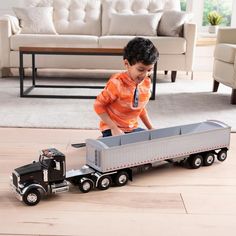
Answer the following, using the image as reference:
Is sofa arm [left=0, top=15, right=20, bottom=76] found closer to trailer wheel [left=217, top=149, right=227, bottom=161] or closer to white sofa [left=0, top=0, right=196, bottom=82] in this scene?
white sofa [left=0, top=0, right=196, bottom=82]

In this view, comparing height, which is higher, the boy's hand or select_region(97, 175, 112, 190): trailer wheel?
the boy's hand

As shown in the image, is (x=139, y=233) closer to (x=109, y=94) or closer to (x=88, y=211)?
(x=88, y=211)

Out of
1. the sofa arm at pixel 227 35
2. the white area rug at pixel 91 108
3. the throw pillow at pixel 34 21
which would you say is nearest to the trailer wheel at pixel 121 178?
the white area rug at pixel 91 108

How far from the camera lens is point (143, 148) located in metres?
1.93

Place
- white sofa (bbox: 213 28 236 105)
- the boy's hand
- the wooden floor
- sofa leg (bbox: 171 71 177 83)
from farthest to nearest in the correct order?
sofa leg (bbox: 171 71 177 83) → white sofa (bbox: 213 28 236 105) → the boy's hand → the wooden floor

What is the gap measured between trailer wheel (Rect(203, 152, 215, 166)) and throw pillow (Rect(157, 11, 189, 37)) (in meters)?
2.70

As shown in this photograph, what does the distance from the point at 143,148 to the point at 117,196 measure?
0.81 feet

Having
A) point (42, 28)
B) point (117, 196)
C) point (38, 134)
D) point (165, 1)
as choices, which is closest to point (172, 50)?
point (165, 1)

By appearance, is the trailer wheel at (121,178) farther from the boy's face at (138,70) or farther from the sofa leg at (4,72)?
the sofa leg at (4,72)

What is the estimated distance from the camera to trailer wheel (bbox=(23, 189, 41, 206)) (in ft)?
5.64

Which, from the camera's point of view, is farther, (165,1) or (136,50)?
(165,1)

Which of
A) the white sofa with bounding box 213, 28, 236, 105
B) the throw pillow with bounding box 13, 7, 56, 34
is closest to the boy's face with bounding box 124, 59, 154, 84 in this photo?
the white sofa with bounding box 213, 28, 236, 105

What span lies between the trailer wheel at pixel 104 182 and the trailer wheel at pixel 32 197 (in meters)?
0.28

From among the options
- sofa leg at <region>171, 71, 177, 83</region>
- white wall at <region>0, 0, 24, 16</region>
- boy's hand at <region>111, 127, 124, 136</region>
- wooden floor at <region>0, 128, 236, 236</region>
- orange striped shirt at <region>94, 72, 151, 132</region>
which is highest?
white wall at <region>0, 0, 24, 16</region>
